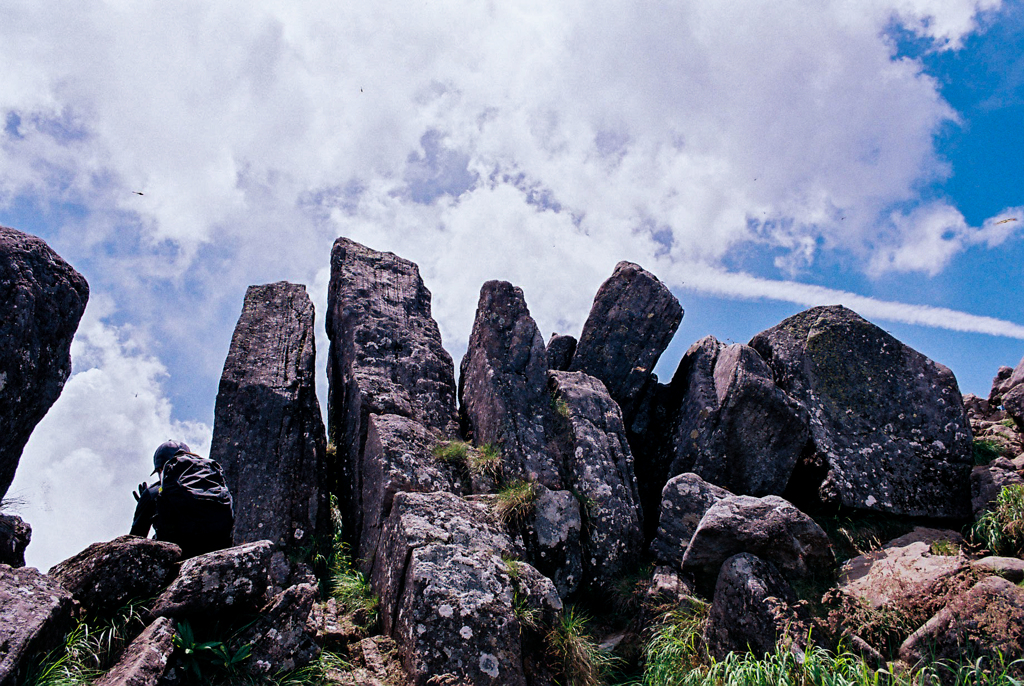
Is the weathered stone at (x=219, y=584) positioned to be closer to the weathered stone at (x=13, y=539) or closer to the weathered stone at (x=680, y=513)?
the weathered stone at (x=13, y=539)

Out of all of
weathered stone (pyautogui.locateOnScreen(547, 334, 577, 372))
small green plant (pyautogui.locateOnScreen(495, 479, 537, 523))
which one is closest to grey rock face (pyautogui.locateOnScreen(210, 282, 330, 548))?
small green plant (pyautogui.locateOnScreen(495, 479, 537, 523))

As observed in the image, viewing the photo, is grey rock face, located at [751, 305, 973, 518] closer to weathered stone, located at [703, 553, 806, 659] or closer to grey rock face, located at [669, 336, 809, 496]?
grey rock face, located at [669, 336, 809, 496]

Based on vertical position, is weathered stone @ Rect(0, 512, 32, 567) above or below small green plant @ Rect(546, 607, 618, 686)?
above

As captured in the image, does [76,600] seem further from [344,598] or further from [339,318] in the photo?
[339,318]

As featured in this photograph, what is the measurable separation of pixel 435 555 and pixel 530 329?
5378 millimetres

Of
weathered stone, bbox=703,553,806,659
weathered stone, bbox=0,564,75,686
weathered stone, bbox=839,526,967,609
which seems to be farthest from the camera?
weathered stone, bbox=839,526,967,609

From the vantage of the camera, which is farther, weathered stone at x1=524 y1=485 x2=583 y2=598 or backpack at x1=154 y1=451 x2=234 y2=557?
weathered stone at x1=524 y1=485 x2=583 y2=598

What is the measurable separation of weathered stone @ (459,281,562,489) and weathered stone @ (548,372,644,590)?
404 mm

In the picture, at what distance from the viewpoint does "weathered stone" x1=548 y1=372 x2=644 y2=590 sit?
384 inches

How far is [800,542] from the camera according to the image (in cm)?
786

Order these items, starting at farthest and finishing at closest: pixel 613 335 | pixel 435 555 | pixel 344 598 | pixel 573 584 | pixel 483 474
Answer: pixel 613 335, pixel 483 474, pixel 573 584, pixel 344 598, pixel 435 555

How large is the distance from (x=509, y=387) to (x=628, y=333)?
3.47 m

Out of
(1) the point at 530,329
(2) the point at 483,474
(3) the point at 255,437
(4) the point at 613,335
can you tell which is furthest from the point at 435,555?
(4) the point at 613,335

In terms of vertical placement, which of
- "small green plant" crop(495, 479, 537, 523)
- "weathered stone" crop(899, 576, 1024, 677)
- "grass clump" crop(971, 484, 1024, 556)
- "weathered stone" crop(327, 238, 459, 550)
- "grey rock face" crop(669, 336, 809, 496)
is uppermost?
"weathered stone" crop(327, 238, 459, 550)
